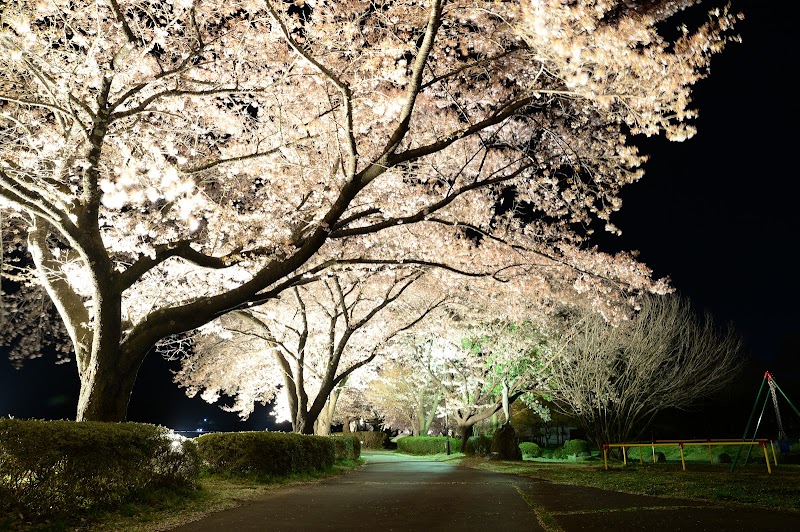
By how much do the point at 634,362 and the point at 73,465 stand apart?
69.0 ft

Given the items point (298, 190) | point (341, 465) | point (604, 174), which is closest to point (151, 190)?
point (298, 190)

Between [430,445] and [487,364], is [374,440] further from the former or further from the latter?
[487,364]

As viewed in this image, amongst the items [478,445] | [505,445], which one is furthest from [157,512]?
[478,445]

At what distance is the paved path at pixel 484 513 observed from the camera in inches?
246

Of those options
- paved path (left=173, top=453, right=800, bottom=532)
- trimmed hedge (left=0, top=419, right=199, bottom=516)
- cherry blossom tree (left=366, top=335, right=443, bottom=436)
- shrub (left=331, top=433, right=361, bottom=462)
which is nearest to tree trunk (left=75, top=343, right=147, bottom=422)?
trimmed hedge (left=0, top=419, right=199, bottom=516)

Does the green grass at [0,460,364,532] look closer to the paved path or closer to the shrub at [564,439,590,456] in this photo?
the paved path

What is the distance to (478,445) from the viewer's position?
1110 inches

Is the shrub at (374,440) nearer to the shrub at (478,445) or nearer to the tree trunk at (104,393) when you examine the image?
the shrub at (478,445)

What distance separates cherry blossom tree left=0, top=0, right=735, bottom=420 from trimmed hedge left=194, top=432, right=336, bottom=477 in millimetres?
3452

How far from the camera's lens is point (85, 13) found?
903 centimetres

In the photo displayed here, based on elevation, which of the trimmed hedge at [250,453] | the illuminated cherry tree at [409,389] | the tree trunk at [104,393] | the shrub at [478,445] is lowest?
the shrub at [478,445]

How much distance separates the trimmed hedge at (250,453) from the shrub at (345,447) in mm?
6167

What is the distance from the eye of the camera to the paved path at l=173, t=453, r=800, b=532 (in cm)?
625

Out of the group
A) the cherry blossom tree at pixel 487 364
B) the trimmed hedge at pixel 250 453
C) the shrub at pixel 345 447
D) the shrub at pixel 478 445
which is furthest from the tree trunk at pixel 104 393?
the shrub at pixel 478 445
